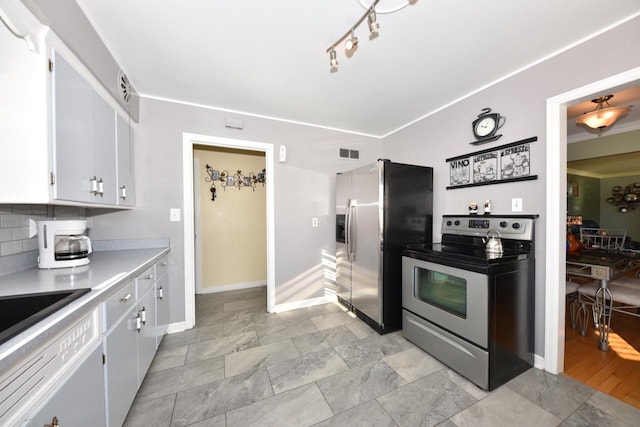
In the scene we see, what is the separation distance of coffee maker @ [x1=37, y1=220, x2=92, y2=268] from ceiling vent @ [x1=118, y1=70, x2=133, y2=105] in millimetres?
1101

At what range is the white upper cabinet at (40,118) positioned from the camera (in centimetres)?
102

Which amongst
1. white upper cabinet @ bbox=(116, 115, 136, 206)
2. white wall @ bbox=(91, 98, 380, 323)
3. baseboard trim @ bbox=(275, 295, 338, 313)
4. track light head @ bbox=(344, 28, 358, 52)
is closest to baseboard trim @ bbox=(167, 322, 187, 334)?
white wall @ bbox=(91, 98, 380, 323)

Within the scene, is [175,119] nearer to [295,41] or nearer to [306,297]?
[295,41]

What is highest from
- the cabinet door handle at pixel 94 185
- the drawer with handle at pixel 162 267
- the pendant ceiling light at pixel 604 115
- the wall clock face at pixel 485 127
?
the pendant ceiling light at pixel 604 115

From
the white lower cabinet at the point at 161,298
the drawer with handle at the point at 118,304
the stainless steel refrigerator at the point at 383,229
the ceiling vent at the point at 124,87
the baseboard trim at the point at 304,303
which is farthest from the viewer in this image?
the baseboard trim at the point at 304,303

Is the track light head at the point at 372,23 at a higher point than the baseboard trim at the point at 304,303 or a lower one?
higher

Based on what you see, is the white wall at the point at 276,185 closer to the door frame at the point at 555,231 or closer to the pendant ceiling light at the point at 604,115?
the door frame at the point at 555,231

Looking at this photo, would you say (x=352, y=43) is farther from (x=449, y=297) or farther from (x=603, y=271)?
(x=603, y=271)

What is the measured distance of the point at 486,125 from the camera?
7.03 feet

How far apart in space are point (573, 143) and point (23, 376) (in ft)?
19.4

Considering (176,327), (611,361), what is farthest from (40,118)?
(611,361)

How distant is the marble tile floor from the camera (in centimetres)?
139

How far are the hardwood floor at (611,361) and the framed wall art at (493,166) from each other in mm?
1545

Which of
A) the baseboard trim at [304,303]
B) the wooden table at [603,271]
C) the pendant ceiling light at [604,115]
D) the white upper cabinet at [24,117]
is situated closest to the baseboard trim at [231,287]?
the baseboard trim at [304,303]
